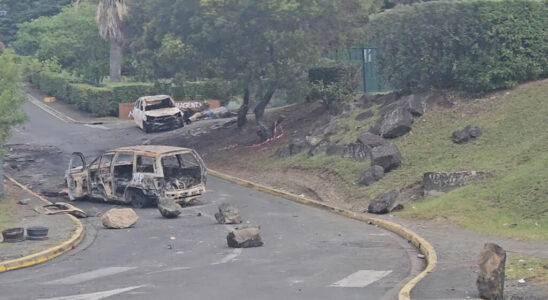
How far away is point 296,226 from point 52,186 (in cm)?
1102

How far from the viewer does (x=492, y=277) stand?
12172mm

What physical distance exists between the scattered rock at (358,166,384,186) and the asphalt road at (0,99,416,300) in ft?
6.01

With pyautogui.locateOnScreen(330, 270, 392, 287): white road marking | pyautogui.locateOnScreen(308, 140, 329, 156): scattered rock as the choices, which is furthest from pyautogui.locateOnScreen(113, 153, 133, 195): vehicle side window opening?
pyautogui.locateOnScreen(330, 270, 392, 287): white road marking

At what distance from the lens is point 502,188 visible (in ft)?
70.0

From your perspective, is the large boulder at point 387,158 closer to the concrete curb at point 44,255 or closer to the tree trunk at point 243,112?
the concrete curb at point 44,255

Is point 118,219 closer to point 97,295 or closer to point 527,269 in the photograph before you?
point 97,295

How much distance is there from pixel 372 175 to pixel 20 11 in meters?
61.6

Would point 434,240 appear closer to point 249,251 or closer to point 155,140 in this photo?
point 249,251

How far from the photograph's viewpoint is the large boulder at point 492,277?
12.1 metres

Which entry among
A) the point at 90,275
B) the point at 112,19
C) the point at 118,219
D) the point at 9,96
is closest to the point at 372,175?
the point at 118,219

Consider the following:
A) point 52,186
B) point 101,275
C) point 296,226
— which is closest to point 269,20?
point 52,186

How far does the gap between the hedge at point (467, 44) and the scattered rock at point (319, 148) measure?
3107mm

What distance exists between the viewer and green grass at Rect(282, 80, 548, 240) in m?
20.0

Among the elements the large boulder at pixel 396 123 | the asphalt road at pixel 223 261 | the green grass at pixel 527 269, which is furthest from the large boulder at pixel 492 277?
the large boulder at pixel 396 123
